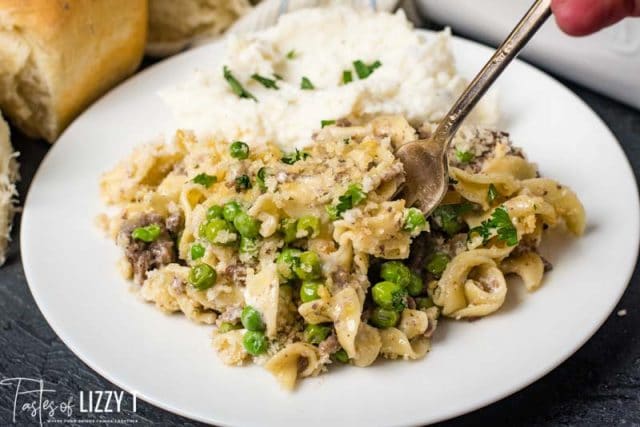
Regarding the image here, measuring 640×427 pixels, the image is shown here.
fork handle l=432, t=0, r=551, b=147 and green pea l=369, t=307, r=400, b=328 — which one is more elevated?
fork handle l=432, t=0, r=551, b=147

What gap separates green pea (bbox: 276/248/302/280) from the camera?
404 centimetres

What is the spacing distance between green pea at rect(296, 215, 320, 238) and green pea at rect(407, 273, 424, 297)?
59cm

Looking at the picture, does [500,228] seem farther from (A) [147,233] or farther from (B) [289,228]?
(A) [147,233]

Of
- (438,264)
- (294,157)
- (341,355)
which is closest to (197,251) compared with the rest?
(294,157)

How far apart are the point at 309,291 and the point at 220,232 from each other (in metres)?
0.60

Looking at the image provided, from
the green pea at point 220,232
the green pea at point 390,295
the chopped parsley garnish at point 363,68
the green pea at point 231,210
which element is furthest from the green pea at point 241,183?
the chopped parsley garnish at point 363,68

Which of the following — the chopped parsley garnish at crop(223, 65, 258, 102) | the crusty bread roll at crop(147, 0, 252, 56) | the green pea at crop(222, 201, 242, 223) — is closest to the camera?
the green pea at crop(222, 201, 242, 223)

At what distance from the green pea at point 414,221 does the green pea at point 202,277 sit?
1058mm

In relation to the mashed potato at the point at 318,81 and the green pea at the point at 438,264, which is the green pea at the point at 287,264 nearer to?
the green pea at the point at 438,264

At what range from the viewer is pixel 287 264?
4.06 m

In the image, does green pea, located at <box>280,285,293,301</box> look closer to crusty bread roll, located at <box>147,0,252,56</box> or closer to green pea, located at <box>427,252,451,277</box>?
green pea, located at <box>427,252,451,277</box>

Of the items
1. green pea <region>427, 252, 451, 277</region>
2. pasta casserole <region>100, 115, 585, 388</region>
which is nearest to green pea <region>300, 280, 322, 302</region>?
pasta casserole <region>100, 115, 585, 388</region>

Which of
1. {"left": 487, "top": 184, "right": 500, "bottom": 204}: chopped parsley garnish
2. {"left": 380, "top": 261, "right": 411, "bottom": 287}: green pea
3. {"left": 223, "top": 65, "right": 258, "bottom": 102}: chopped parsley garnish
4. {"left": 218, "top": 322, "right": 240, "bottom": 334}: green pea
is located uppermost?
{"left": 487, "top": 184, "right": 500, "bottom": 204}: chopped parsley garnish

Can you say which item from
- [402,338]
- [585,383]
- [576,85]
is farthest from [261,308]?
[576,85]
